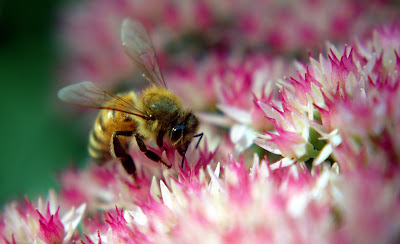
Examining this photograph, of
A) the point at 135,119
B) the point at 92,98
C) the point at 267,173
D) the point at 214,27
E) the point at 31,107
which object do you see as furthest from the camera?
the point at 31,107

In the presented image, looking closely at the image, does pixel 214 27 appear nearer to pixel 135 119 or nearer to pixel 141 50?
pixel 141 50

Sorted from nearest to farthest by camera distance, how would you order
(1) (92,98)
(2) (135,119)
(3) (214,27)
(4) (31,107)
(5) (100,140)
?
(1) (92,98), (2) (135,119), (5) (100,140), (3) (214,27), (4) (31,107)

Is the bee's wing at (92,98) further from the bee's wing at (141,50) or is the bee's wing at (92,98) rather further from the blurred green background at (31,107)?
the blurred green background at (31,107)

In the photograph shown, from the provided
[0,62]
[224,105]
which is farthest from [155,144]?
[0,62]

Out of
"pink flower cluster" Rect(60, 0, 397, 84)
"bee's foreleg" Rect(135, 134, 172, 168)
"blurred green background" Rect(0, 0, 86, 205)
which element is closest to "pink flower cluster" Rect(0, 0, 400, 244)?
"bee's foreleg" Rect(135, 134, 172, 168)

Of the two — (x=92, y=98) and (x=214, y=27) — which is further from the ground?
(x=92, y=98)

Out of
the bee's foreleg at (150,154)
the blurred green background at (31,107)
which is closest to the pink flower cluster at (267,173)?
the bee's foreleg at (150,154)

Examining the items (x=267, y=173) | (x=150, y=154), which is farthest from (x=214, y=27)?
(x=267, y=173)
